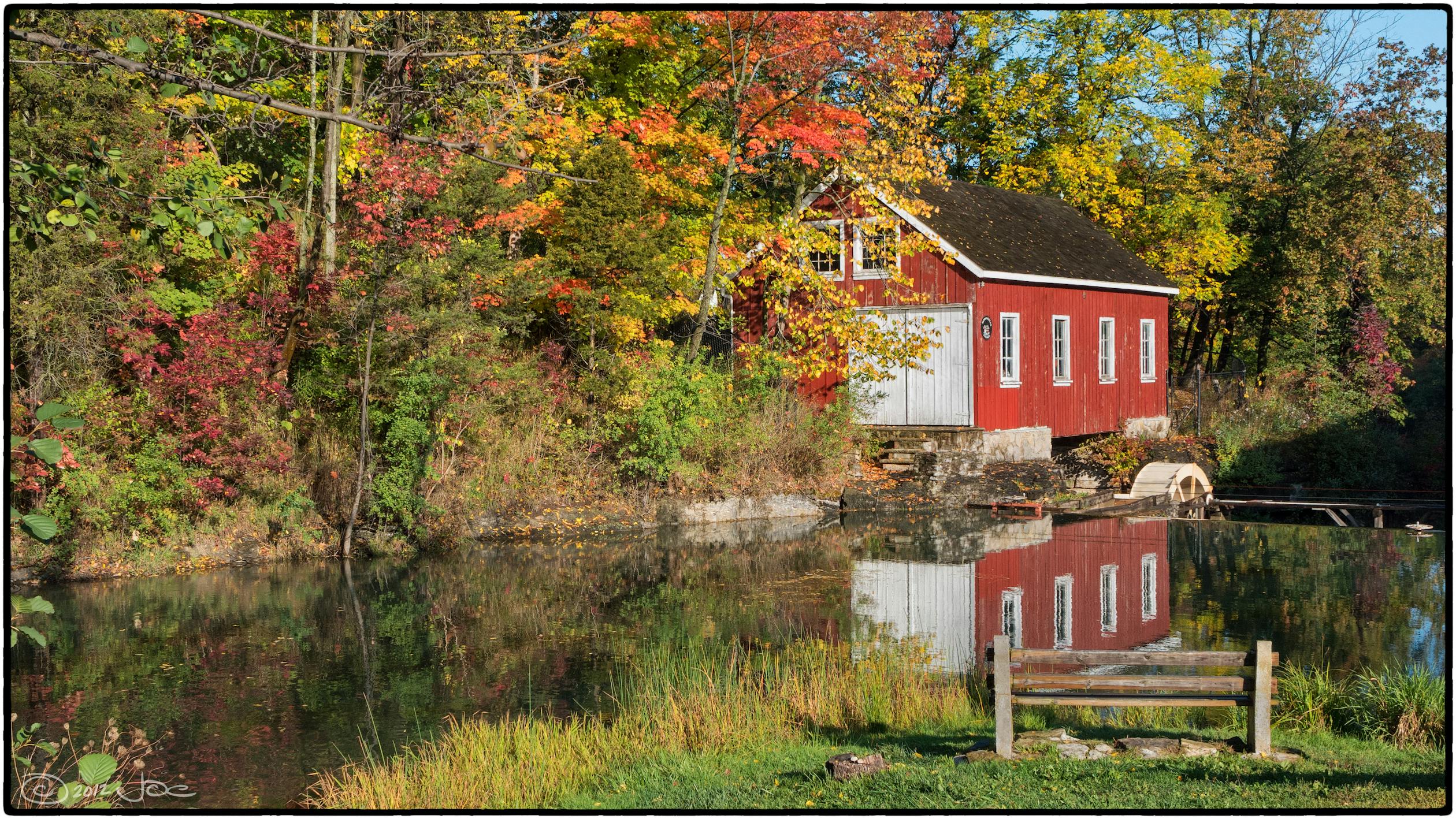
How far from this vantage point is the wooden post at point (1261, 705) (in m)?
7.71

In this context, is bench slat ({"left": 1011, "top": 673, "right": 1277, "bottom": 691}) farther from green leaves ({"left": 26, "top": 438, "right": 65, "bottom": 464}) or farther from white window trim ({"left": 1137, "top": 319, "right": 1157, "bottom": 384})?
white window trim ({"left": 1137, "top": 319, "right": 1157, "bottom": 384})

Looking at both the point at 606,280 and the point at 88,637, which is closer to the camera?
the point at 88,637

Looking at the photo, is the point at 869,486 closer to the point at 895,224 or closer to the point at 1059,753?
the point at 895,224

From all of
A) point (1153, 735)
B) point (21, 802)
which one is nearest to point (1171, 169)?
point (1153, 735)

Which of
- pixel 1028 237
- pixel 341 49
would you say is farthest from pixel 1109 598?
pixel 1028 237

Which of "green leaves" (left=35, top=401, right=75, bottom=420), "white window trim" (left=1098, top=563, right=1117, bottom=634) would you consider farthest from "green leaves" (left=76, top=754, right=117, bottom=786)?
"white window trim" (left=1098, top=563, right=1117, bottom=634)

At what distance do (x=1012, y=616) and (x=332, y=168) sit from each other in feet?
40.8

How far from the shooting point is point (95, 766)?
12.5ft

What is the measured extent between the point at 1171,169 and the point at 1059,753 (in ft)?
90.1

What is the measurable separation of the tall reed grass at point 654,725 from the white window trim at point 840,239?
15370 mm

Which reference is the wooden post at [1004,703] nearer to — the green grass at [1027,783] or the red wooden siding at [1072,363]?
the green grass at [1027,783]

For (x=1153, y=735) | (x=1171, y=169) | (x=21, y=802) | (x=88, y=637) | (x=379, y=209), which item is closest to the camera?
(x=21, y=802)

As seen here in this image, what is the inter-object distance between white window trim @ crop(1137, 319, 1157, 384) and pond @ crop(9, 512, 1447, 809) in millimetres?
9563

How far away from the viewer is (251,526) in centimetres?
1769
